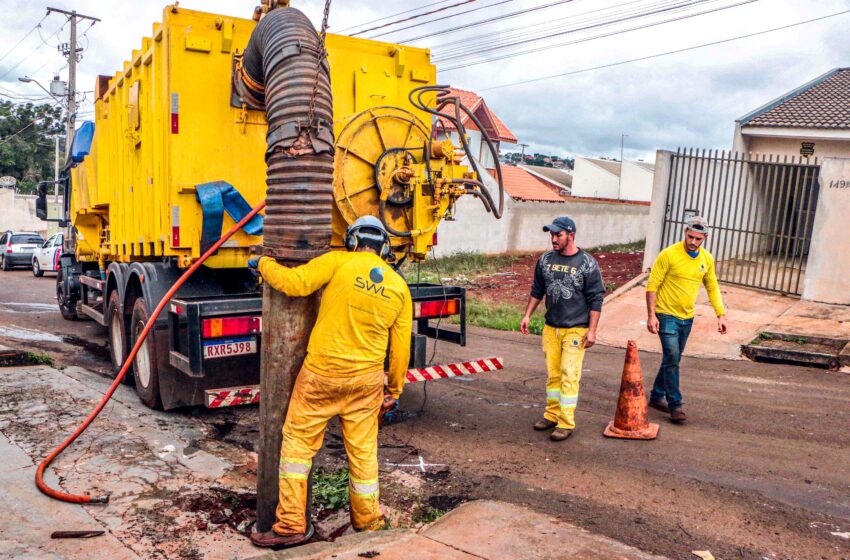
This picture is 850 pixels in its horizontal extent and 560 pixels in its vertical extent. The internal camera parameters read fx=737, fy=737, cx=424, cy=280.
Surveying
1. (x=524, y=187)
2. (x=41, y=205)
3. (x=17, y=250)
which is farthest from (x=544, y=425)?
(x=17, y=250)

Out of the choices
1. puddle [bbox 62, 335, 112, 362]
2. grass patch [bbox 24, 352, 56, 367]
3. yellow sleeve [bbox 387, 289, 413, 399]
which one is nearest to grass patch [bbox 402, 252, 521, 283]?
puddle [bbox 62, 335, 112, 362]

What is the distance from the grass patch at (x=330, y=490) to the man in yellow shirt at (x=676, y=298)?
3053 mm

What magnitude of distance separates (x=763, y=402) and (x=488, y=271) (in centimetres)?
1152

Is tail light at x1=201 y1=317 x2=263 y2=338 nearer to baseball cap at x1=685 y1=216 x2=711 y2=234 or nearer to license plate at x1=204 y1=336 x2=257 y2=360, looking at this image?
license plate at x1=204 y1=336 x2=257 y2=360

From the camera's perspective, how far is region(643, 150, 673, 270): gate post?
13.5 metres

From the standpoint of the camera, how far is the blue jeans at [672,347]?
21.0 feet

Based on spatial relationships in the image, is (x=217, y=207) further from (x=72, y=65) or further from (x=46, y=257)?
(x=72, y=65)

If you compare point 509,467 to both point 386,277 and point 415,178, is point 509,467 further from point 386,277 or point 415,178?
point 415,178

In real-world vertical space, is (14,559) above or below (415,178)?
below

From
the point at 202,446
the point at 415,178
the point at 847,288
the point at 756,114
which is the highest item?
the point at 756,114

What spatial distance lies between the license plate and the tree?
1752 inches

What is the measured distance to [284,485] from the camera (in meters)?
3.96

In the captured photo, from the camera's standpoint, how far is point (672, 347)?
6.38 meters

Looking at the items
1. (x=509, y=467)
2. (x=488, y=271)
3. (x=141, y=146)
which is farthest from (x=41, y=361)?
(x=488, y=271)
